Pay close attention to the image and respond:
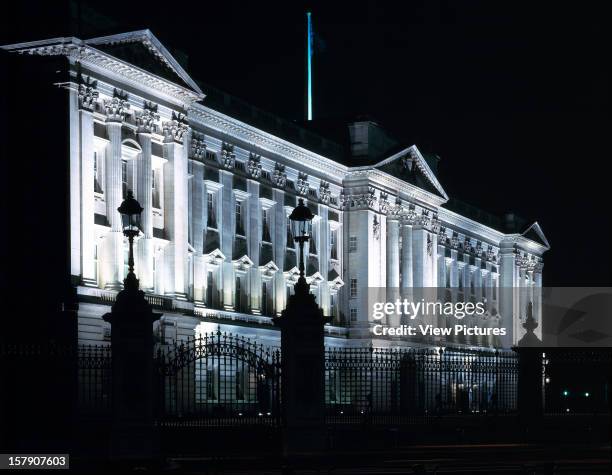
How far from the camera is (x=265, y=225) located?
94.7 meters

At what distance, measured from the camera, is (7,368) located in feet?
196

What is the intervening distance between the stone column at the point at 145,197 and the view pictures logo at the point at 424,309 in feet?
115

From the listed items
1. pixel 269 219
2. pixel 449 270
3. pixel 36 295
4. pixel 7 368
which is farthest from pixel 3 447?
pixel 449 270

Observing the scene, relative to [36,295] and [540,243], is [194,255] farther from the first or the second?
[540,243]

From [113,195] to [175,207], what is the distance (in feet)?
20.3

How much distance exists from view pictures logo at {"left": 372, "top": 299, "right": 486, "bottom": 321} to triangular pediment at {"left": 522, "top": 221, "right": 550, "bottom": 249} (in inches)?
558

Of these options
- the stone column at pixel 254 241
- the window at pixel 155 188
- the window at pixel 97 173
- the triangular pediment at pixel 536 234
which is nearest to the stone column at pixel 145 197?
the window at pixel 155 188

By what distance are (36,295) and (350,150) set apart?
44.8 meters

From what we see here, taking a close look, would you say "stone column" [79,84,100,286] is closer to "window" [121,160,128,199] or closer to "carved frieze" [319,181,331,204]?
"window" [121,160,128,199]

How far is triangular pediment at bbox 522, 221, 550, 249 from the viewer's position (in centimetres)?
15188

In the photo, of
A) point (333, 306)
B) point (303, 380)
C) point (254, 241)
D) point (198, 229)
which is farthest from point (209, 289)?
point (303, 380)

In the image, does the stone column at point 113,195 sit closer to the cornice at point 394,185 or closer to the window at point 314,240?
the window at point 314,240

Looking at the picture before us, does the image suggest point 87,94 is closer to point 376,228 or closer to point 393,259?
point 376,228

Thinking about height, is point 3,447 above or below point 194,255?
below
